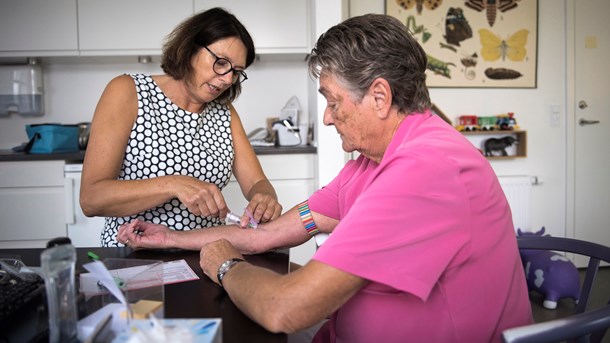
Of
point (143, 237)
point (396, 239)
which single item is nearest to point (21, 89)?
point (143, 237)

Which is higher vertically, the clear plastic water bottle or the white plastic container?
the white plastic container

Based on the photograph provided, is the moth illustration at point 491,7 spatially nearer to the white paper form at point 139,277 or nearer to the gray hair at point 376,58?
the gray hair at point 376,58

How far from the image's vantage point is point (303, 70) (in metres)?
3.67

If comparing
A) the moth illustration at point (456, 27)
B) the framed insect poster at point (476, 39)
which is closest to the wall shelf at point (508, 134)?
the framed insect poster at point (476, 39)

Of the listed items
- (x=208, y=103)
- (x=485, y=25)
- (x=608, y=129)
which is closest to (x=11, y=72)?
(x=208, y=103)

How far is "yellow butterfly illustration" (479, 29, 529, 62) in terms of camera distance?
3.67 metres

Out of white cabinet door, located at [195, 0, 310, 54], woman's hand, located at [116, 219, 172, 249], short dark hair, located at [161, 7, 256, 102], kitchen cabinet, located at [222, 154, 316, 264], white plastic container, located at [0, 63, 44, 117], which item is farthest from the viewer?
white plastic container, located at [0, 63, 44, 117]

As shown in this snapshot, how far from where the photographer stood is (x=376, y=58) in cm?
96

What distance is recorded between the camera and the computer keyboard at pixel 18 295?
719mm

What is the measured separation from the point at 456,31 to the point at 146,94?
2.76 m

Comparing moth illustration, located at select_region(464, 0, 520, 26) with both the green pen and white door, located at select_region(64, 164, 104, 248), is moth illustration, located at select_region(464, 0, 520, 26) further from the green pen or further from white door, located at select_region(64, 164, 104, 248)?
the green pen

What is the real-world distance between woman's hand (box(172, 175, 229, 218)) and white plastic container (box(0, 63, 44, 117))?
106 inches

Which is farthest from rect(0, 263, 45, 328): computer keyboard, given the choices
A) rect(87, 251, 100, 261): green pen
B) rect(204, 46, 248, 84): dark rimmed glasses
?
rect(204, 46, 248, 84): dark rimmed glasses

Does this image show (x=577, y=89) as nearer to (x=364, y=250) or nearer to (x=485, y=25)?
(x=485, y=25)
